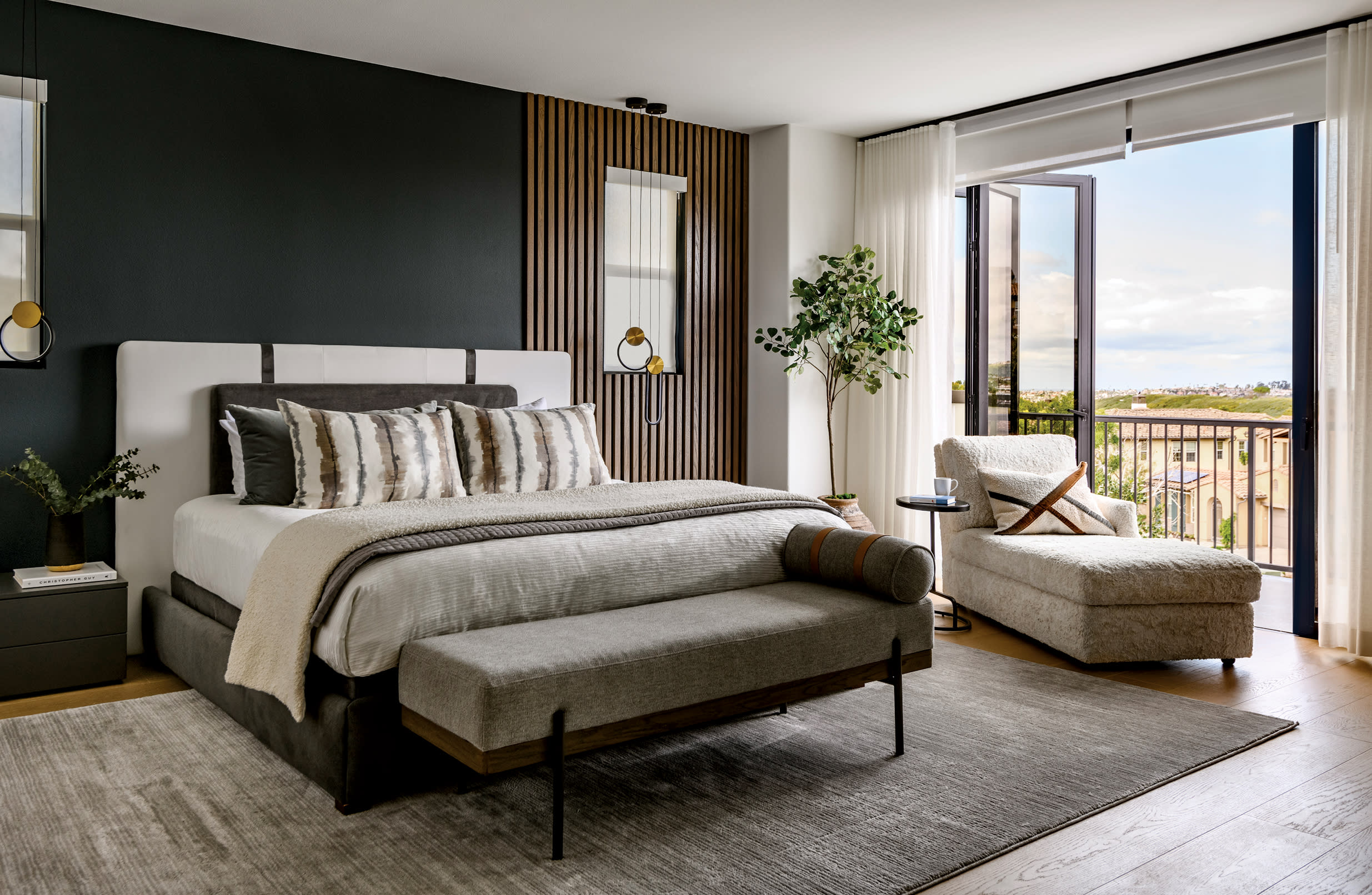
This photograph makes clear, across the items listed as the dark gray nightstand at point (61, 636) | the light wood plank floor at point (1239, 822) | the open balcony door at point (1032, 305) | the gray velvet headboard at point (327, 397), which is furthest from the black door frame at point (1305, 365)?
the dark gray nightstand at point (61, 636)

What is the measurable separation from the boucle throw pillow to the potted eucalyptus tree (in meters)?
0.92

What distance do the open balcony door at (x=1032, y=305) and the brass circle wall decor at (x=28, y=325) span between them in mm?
4568

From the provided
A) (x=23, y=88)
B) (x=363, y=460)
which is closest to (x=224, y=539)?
(x=363, y=460)

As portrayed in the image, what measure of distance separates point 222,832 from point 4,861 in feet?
1.45

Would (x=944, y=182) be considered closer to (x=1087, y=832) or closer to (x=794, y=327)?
(x=794, y=327)

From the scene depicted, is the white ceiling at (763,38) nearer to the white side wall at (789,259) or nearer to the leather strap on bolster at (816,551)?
the white side wall at (789,259)

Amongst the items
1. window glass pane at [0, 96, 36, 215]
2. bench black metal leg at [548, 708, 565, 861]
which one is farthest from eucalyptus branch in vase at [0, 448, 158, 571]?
bench black metal leg at [548, 708, 565, 861]

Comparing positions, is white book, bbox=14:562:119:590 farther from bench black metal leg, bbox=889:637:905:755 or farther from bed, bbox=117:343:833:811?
bench black metal leg, bbox=889:637:905:755

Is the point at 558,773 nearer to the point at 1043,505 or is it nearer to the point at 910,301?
the point at 1043,505

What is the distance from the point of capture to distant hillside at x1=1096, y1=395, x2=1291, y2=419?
6.52 m

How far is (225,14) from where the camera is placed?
12.9 ft

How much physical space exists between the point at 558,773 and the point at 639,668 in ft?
1.01

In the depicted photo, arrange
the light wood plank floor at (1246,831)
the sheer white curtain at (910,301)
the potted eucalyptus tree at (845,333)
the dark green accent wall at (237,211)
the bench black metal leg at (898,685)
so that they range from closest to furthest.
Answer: the light wood plank floor at (1246,831), the bench black metal leg at (898,685), the dark green accent wall at (237,211), the potted eucalyptus tree at (845,333), the sheer white curtain at (910,301)

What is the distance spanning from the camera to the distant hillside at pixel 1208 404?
6.52 meters
